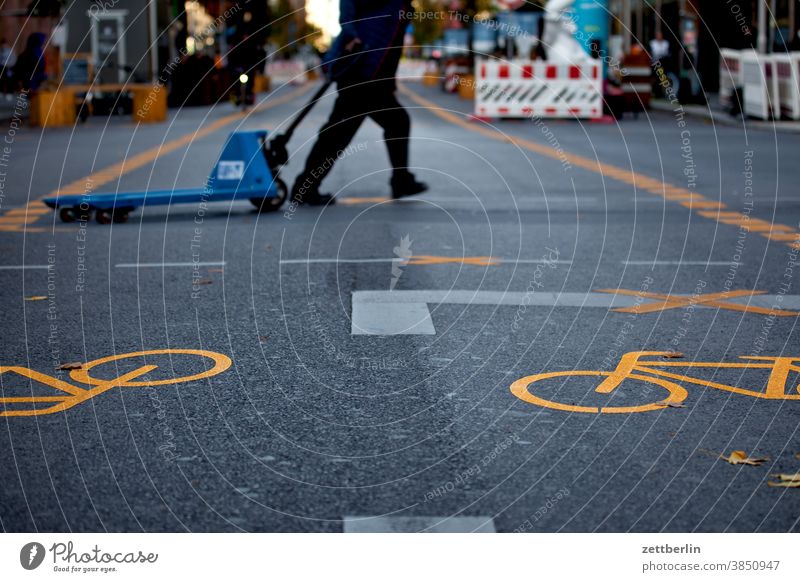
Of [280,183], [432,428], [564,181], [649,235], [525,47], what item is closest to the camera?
[432,428]

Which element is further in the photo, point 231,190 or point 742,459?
point 231,190

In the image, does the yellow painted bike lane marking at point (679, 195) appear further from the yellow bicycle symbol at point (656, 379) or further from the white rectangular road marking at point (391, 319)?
the yellow bicycle symbol at point (656, 379)

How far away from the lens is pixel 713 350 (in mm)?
5676

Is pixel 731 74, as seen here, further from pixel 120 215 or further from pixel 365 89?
pixel 120 215

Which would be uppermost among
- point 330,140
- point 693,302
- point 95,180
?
point 330,140

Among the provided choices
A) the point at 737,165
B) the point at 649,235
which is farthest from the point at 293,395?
the point at 737,165

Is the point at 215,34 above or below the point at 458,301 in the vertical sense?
below

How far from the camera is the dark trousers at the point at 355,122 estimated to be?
1120 centimetres

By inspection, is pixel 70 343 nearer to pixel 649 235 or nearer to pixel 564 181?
pixel 649 235

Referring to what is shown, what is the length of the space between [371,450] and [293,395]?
77 centimetres

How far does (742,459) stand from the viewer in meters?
4.05

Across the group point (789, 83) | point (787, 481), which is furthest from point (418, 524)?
point (789, 83)

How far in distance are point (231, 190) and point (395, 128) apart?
141 cm

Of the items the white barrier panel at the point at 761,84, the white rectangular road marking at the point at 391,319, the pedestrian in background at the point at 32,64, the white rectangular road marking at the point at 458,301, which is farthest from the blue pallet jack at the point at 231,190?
the pedestrian in background at the point at 32,64
